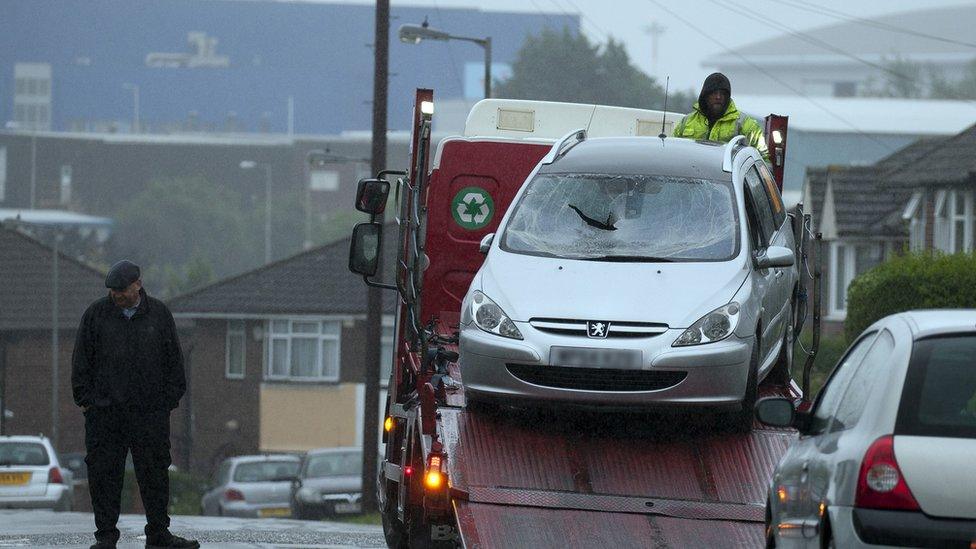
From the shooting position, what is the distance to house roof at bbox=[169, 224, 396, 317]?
51.2m

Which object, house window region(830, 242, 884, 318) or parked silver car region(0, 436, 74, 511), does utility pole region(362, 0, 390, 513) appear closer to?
parked silver car region(0, 436, 74, 511)

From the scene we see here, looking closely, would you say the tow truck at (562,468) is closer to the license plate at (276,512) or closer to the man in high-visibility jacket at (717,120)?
the man in high-visibility jacket at (717,120)

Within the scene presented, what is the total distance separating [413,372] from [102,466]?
6.74 feet

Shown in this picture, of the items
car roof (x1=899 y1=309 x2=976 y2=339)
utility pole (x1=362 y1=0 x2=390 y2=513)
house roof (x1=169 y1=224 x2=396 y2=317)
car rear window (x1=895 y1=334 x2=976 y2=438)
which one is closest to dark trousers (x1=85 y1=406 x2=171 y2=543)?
car roof (x1=899 y1=309 x2=976 y2=339)

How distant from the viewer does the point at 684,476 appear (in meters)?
8.16

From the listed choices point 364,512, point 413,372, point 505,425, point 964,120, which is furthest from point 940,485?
point 964,120

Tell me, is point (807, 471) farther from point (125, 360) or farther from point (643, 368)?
point (125, 360)

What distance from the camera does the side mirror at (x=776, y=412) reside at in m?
7.17

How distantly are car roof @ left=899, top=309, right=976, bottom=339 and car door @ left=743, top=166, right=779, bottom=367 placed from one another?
2530 millimetres

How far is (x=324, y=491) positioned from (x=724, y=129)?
18.8 metres

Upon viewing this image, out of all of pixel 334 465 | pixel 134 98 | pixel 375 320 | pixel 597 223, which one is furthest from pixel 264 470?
pixel 134 98

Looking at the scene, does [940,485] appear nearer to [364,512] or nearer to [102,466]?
[102,466]

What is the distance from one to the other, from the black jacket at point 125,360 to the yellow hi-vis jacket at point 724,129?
358 centimetres

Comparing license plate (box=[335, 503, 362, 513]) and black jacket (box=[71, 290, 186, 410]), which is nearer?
black jacket (box=[71, 290, 186, 410])
